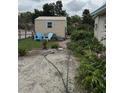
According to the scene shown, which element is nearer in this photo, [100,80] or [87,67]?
[100,80]

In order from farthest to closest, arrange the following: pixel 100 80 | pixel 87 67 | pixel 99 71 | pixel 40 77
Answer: pixel 40 77
pixel 87 67
pixel 99 71
pixel 100 80

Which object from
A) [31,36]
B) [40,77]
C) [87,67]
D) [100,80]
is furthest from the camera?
[31,36]

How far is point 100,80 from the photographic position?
2537mm
